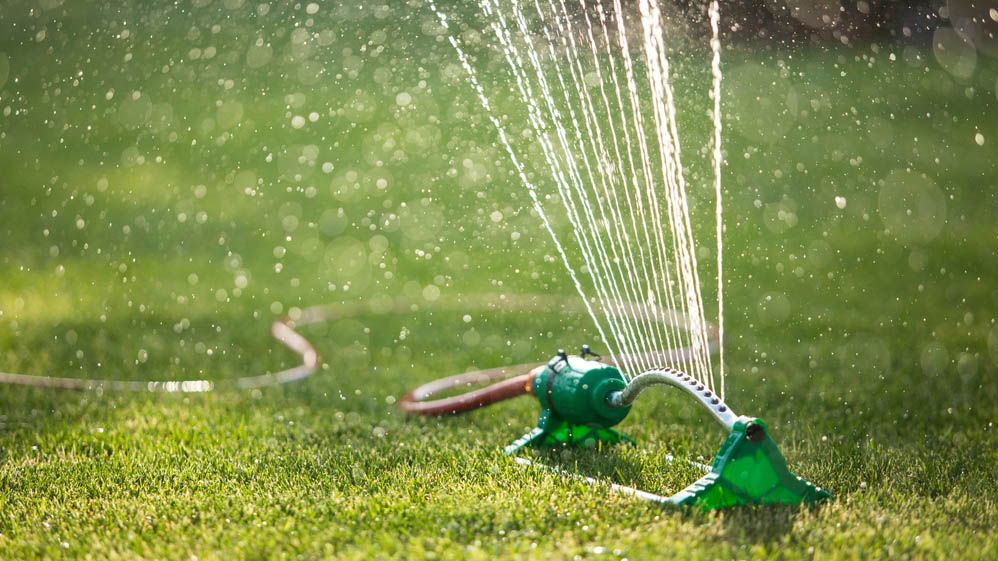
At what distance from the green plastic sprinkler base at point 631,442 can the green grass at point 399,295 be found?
8 centimetres

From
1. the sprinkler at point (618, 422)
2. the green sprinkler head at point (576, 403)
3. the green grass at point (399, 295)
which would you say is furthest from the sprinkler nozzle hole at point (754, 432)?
the green sprinkler head at point (576, 403)

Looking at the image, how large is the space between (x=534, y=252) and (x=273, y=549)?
5.44 meters

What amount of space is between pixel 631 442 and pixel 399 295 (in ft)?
10.8

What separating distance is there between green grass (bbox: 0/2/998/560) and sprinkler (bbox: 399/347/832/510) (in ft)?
0.25

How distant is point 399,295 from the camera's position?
659 centimetres

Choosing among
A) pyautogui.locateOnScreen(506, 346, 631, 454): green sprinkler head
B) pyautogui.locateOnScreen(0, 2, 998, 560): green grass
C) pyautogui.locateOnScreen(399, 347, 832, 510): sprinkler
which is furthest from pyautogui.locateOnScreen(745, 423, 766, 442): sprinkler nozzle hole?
pyautogui.locateOnScreen(506, 346, 631, 454): green sprinkler head

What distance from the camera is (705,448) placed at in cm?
354

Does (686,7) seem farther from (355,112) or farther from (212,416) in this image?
(212,416)

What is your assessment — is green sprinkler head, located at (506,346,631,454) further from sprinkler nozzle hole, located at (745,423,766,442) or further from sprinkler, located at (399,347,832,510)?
sprinkler nozzle hole, located at (745,423,766,442)

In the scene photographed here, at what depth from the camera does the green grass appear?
280cm

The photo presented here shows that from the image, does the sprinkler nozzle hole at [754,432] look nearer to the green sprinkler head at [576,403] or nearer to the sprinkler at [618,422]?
the sprinkler at [618,422]

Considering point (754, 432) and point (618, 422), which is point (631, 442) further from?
point (754, 432)

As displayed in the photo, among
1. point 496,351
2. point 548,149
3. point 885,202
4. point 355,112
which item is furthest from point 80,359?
point 355,112

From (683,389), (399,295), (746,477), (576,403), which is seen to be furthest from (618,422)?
(399,295)
